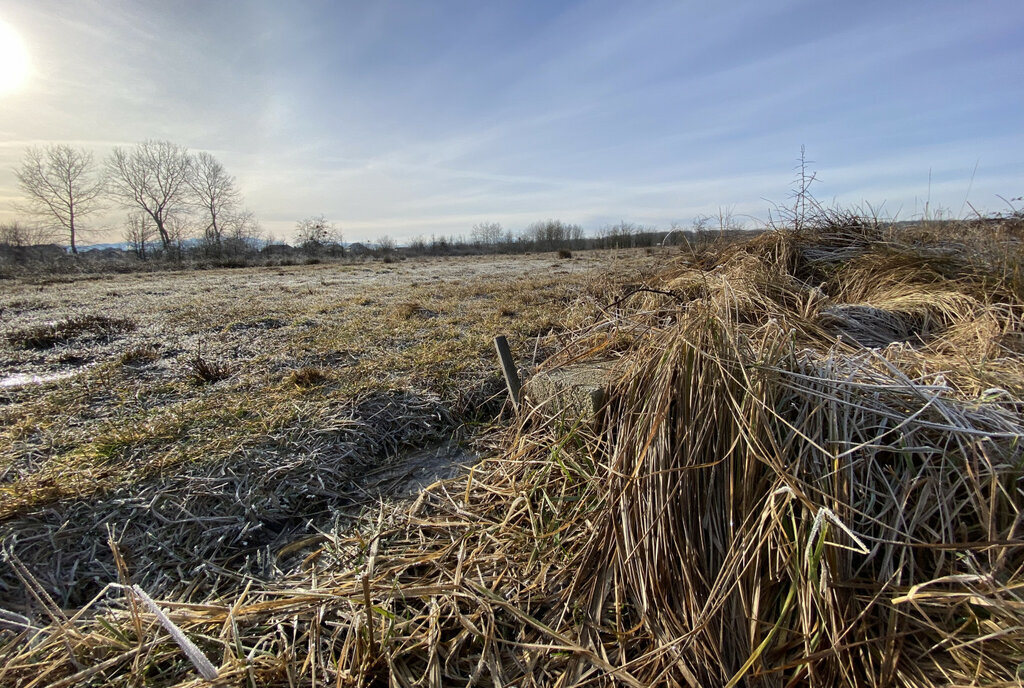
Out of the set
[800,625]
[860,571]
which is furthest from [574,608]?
[860,571]

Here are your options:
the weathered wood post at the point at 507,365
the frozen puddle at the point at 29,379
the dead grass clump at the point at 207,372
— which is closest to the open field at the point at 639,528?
the weathered wood post at the point at 507,365

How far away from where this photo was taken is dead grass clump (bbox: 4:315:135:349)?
455 centimetres

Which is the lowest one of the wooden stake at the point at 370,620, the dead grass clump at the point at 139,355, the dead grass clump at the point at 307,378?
the wooden stake at the point at 370,620

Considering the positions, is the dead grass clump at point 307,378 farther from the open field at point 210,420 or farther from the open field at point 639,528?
the open field at point 639,528

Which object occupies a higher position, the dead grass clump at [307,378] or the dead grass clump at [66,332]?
Answer: the dead grass clump at [66,332]

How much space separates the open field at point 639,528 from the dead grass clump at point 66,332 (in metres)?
2.91

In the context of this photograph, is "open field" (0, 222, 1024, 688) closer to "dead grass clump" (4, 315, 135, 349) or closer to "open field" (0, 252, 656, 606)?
"open field" (0, 252, 656, 606)

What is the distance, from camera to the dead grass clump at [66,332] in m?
4.55

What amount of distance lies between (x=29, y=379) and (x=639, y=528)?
496 cm

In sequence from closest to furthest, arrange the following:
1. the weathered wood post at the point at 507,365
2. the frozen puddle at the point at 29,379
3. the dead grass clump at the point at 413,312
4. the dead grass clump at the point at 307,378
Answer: the weathered wood post at the point at 507,365 → the dead grass clump at the point at 307,378 → the frozen puddle at the point at 29,379 → the dead grass clump at the point at 413,312

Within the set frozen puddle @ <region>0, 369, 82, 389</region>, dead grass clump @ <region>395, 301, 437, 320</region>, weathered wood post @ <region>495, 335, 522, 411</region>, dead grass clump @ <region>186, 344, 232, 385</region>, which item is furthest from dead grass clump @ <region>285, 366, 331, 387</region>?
dead grass clump @ <region>395, 301, 437, 320</region>

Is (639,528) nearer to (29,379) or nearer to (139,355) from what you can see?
(139,355)

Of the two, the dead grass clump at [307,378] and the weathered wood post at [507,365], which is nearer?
the weathered wood post at [507,365]

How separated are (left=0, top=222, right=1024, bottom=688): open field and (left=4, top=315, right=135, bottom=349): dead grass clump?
9.56ft
